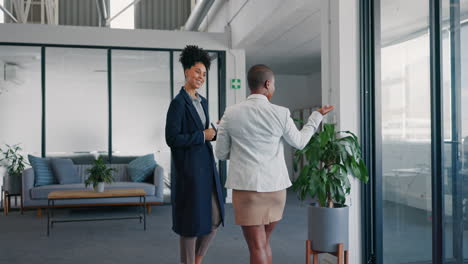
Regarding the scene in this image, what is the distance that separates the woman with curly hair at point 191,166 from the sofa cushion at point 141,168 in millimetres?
4904

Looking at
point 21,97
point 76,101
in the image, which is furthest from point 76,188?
point 21,97

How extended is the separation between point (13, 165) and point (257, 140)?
6.51 metres

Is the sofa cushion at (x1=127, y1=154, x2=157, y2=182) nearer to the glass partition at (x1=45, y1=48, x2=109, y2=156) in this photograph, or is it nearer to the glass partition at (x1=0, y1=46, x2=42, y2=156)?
the glass partition at (x1=45, y1=48, x2=109, y2=156)

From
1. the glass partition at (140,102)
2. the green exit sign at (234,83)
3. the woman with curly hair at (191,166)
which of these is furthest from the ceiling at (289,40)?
the woman with curly hair at (191,166)

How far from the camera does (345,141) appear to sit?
3795 mm

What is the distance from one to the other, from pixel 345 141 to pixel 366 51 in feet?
2.83

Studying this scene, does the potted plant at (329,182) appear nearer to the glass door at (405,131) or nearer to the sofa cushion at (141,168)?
the glass door at (405,131)

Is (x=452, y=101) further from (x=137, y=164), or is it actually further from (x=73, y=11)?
(x=73, y=11)

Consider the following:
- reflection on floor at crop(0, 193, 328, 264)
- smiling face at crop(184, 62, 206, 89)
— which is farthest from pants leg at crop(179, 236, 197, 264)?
reflection on floor at crop(0, 193, 328, 264)

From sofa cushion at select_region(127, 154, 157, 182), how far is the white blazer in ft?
17.6

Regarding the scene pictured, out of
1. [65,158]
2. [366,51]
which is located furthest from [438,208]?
[65,158]

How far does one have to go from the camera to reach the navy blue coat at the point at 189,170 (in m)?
3.03

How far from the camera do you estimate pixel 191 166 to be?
10.0ft

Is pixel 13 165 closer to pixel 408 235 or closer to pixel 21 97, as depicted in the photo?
pixel 21 97
